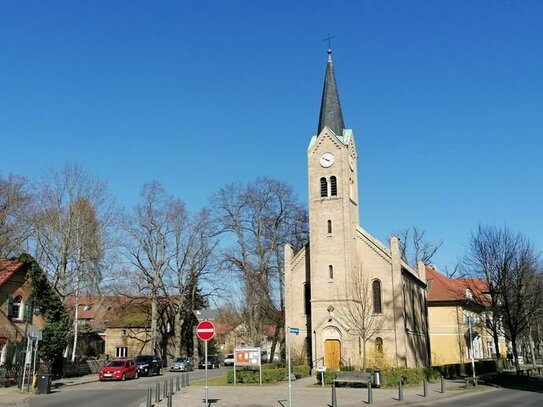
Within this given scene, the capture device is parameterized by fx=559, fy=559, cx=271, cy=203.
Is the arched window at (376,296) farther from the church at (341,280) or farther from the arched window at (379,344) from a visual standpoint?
the arched window at (379,344)

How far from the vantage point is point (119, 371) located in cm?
3822

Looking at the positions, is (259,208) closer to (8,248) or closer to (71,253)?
(71,253)

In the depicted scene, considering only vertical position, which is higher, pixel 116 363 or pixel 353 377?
pixel 116 363

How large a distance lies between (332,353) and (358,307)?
415 centimetres

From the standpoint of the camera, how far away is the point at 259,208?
56.6m

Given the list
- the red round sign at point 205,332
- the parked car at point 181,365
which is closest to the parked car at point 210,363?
the parked car at point 181,365

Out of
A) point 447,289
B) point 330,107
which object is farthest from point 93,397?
point 447,289

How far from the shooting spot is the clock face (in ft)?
149

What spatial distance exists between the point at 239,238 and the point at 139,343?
70.5ft

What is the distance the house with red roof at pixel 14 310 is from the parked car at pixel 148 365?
8.65 metres

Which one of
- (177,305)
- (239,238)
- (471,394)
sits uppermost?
(239,238)

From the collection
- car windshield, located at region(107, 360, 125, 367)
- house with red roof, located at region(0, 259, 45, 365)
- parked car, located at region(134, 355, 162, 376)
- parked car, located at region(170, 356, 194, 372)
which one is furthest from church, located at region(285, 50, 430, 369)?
house with red roof, located at region(0, 259, 45, 365)

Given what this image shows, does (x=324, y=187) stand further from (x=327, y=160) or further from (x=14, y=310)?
(x=14, y=310)

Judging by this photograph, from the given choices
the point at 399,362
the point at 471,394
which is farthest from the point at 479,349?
the point at 471,394
